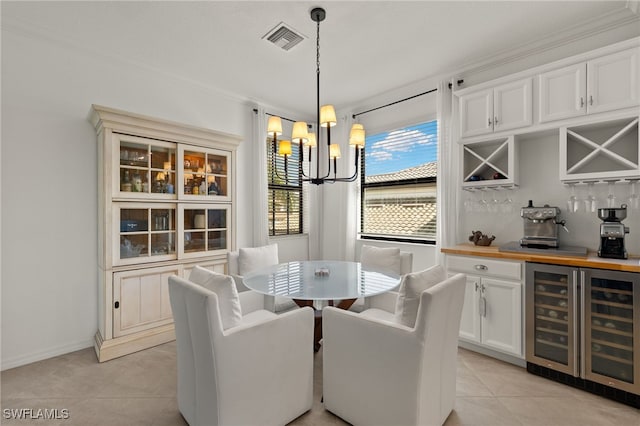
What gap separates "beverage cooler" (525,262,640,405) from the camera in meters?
2.00

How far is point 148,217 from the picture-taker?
116 inches

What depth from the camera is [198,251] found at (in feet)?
10.8

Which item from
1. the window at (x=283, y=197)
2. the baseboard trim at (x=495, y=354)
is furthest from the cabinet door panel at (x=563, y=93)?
the window at (x=283, y=197)

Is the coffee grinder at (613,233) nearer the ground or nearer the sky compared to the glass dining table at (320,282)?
nearer the sky

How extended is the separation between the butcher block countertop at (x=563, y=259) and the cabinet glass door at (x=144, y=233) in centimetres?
283

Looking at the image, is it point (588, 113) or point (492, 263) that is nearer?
point (588, 113)

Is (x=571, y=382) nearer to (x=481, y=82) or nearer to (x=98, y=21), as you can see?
(x=481, y=82)

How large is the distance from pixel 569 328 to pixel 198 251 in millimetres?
3402

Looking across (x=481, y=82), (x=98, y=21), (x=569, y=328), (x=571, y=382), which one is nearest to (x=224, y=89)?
(x=98, y=21)

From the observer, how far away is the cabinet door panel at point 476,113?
9.29 ft

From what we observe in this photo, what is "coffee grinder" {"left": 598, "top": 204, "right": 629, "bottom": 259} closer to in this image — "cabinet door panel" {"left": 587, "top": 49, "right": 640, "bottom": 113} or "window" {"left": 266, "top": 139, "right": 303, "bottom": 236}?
"cabinet door panel" {"left": 587, "top": 49, "right": 640, "bottom": 113}

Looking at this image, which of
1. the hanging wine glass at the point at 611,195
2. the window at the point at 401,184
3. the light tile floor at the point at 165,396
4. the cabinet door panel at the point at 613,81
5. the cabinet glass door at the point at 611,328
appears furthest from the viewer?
the window at the point at 401,184

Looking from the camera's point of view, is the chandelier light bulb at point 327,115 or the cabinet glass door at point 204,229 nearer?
the chandelier light bulb at point 327,115

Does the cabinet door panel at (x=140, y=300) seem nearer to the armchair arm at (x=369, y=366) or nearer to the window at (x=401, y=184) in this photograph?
the armchair arm at (x=369, y=366)
